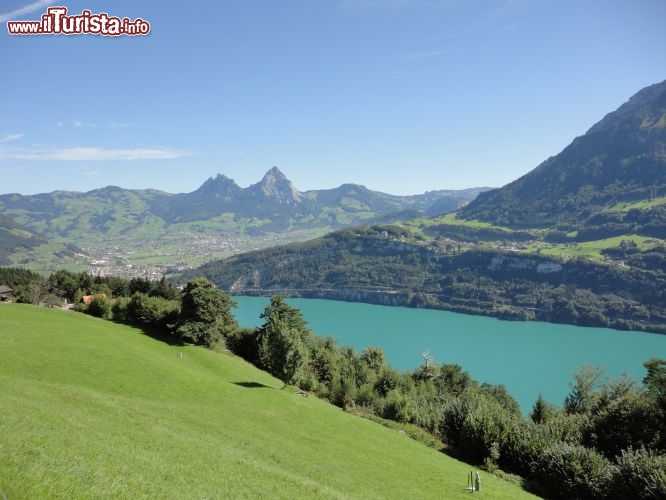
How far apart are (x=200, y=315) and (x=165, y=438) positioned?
39.6 m

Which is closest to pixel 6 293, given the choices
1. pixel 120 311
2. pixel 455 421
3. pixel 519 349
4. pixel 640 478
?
pixel 120 311

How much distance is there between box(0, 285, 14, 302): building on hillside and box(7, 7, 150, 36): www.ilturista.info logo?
50286mm

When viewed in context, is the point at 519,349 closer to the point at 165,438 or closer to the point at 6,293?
the point at 6,293

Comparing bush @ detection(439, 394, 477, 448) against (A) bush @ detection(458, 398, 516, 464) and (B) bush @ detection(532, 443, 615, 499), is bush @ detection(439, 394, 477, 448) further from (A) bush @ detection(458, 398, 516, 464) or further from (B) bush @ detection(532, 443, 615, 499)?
(B) bush @ detection(532, 443, 615, 499)

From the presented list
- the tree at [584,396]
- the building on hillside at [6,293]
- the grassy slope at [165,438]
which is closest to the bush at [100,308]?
the building on hillside at [6,293]

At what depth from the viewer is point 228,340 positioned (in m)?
68.4

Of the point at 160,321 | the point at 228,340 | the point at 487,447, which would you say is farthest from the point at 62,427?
the point at 228,340

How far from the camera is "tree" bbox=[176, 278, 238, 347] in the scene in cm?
5559

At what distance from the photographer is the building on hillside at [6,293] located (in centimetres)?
6712

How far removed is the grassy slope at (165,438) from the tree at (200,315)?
44.0 feet

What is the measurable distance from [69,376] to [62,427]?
50.0 feet

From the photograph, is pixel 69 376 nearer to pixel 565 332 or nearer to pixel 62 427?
pixel 62 427

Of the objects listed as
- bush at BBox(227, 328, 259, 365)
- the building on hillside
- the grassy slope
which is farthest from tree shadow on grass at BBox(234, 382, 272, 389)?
the building on hillside

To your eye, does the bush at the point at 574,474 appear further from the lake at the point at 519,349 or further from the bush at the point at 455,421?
the lake at the point at 519,349
